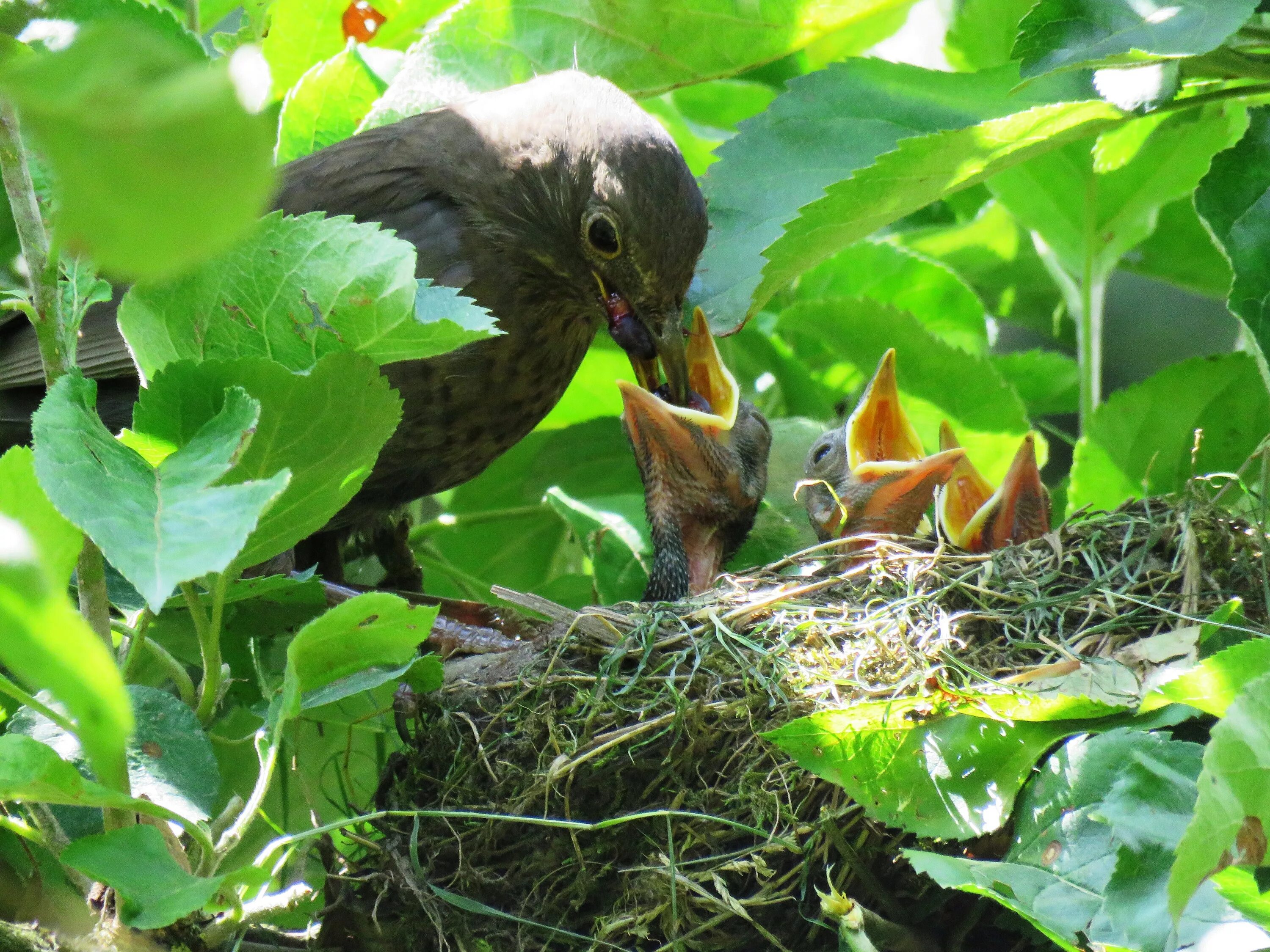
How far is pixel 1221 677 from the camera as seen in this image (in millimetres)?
1127

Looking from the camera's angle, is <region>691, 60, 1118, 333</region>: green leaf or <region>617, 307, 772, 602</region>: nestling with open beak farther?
<region>617, 307, 772, 602</region>: nestling with open beak

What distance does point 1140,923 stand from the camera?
107 centimetres

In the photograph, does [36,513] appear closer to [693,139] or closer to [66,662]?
[66,662]

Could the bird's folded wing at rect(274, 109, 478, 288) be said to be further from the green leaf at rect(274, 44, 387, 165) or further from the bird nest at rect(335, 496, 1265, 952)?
the bird nest at rect(335, 496, 1265, 952)

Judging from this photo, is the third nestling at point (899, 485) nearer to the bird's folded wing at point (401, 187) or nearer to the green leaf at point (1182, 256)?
the green leaf at point (1182, 256)

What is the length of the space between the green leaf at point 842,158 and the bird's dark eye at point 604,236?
1.29 ft

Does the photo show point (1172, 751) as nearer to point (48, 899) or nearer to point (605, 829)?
point (605, 829)

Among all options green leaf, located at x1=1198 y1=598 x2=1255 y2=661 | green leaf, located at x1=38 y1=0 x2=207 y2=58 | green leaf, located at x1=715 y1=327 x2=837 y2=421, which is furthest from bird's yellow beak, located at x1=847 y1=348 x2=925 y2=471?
green leaf, located at x1=38 y1=0 x2=207 y2=58

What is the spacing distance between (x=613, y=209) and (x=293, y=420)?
1.36m

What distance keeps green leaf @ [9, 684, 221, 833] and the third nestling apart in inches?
53.1

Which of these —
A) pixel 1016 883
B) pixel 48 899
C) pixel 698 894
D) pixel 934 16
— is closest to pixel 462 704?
pixel 698 894

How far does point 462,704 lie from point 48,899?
651mm

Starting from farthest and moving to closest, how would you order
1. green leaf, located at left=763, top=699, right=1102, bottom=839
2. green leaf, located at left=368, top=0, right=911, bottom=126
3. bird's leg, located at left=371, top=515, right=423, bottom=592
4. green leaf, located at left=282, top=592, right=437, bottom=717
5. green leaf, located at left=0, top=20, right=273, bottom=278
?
bird's leg, located at left=371, top=515, right=423, bottom=592, green leaf, located at left=368, top=0, right=911, bottom=126, green leaf, located at left=763, top=699, right=1102, bottom=839, green leaf, located at left=282, top=592, right=437, bottom=717, green leaf, located at left=0, top=20, right=273, bottom=278

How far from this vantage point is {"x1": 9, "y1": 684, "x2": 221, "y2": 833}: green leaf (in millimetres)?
1220
